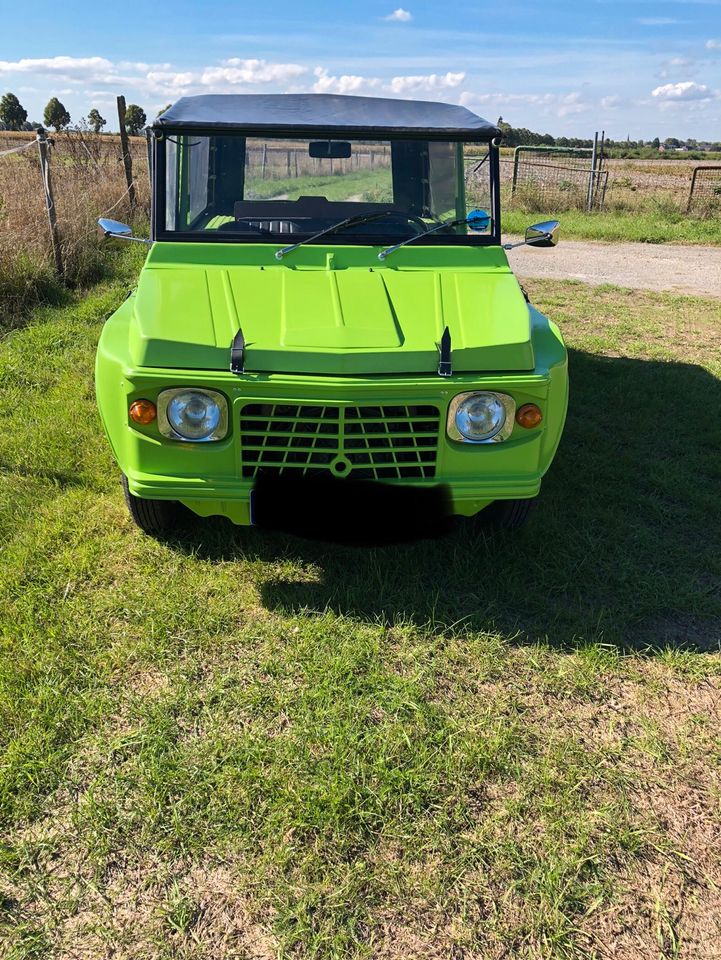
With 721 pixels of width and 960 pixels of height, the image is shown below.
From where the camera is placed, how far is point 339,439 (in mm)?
2865

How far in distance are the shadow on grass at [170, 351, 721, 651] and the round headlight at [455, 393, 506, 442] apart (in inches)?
29.0

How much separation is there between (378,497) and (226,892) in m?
1.47

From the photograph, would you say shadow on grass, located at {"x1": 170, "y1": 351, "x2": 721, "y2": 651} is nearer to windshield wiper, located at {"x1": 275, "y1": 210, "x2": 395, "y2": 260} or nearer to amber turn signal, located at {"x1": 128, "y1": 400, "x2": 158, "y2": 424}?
amber turn signal, located at {"x1": 128, "y1": 400, "x2": 158, "y2": 424}

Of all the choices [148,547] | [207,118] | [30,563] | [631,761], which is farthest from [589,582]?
[207,118]

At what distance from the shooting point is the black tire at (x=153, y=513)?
3355 millimetres

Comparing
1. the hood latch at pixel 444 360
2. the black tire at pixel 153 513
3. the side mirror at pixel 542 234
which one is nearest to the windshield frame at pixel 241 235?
the side mirror at pixel 542 234

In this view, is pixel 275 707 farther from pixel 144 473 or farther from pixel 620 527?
pixel 620 527

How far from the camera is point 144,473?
2939 mm

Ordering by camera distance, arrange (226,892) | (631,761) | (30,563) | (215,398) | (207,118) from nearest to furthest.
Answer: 1. (226,892)
2. (631,761)
3. (215,398)
4. (30,563)
5. (207,118)

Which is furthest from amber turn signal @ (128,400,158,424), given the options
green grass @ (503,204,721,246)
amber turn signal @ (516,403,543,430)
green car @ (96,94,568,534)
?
green grass @ (503,204,721,246)

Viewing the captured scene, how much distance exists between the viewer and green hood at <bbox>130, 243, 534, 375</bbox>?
282cm

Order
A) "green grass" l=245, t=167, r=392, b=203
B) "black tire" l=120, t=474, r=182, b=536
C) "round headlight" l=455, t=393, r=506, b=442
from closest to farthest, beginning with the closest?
1. "round headlight" l=455, t=393, r=506, b=442
2. "black tire" l=120, t=474, r=182, b=536
3. "green grass" l=245, t=167, r=392, b=203

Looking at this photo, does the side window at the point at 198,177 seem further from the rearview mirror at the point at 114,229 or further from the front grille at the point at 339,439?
the front grille at the point at 339,439

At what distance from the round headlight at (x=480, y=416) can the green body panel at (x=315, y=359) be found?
0.16 feet
